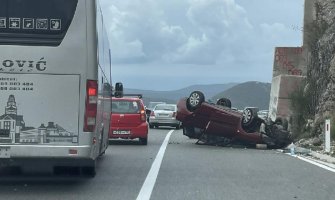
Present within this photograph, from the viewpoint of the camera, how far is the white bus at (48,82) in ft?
33.0

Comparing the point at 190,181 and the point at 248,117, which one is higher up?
the point at 248,117

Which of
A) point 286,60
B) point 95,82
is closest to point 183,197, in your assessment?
point 95,82

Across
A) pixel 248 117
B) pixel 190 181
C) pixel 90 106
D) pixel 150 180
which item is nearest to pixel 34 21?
pixel 90 106

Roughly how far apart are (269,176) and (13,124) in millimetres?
5598

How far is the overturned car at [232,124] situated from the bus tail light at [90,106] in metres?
12.3

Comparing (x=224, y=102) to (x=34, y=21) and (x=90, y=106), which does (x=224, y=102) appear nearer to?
(x=90, y=106)

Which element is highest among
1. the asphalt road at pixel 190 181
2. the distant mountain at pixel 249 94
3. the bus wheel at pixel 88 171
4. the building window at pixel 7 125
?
the building window at pixel 7 125

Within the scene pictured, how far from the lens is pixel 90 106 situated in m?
10.3

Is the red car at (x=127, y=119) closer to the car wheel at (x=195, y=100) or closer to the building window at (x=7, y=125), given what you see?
the car wheel at (x=195, y=100)

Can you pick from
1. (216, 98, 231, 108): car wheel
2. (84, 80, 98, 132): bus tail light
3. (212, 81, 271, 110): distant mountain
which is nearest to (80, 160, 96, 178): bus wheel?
(84, 80, 98, 132): bus tail light

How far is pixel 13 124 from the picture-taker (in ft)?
33.1

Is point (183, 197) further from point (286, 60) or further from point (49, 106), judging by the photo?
point (286, 60)

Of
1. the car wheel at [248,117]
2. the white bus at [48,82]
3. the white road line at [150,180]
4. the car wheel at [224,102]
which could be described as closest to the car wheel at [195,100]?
the car wheel at [248,117]

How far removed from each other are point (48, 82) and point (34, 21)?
0.97m
